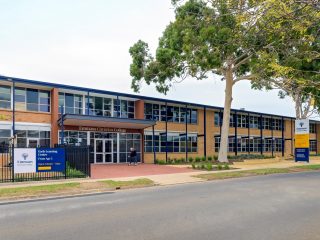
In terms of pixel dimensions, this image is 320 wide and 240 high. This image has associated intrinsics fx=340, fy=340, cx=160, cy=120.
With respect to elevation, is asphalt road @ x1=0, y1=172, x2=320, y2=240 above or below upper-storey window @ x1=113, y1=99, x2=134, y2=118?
below

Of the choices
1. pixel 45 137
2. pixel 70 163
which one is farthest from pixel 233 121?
pixel 70 163

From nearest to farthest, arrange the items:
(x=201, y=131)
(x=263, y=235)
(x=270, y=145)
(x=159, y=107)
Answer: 1. (x=263, y=235)
2. (x=159, y=107)
3. (x=201, y=131)
4. (x=270, y=145)

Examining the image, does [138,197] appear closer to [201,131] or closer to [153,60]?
[153,60]

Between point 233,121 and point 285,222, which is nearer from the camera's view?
point 285,222

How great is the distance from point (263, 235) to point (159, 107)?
28.5m

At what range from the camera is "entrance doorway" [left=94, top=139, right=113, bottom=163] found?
29.5 m

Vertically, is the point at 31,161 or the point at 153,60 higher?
the point at 153,60

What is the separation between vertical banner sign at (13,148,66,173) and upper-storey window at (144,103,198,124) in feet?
54.6

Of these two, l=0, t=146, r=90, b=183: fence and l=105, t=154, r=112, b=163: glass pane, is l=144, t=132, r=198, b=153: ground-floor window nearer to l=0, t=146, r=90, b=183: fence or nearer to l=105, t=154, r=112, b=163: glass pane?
l=105, t=154, r=112, b=163: glass pane

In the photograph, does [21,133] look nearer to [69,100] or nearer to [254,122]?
[69,100]

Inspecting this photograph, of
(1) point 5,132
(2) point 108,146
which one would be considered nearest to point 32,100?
(1) point 5,132

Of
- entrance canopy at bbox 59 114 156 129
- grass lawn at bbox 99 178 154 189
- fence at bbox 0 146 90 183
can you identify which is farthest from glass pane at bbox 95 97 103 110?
grass lawn at bbox 99 178 154 189

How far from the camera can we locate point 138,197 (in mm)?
11641

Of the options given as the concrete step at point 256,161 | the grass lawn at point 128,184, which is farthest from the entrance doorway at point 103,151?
the grass lawn at point 128,184
